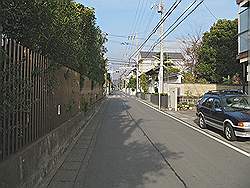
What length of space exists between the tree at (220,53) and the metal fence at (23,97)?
1152 inches

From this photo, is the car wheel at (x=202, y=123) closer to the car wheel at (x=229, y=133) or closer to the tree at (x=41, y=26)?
the car wheel at (x=229, y=133)

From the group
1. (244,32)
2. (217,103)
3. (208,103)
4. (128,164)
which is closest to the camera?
(128,164)

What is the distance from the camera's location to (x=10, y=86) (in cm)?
532

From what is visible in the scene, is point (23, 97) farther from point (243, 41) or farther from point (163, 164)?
point (243, 41)

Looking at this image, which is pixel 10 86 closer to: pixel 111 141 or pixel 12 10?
pixel 12 10

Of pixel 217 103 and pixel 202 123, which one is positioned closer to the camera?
pixel 217 103

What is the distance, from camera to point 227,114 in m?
14.2

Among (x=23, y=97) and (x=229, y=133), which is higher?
(x=23, y=97)

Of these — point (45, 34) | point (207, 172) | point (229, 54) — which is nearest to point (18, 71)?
point (45, 34)

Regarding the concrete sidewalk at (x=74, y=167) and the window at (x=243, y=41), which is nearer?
the concrete sidewalk at (x=74, y=167)

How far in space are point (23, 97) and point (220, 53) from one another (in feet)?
109

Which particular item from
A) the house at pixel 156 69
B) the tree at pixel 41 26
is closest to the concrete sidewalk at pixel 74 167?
the tree at pixel 41 26

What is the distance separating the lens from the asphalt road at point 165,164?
7.32 metres

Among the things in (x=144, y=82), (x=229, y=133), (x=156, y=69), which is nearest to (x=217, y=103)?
(x=229, y=133)
